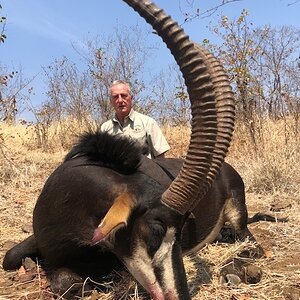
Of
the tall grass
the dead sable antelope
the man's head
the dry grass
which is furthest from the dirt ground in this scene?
the man's head

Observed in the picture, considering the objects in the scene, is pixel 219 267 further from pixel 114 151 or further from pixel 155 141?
pixel 155 141

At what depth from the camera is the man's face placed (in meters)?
6.93

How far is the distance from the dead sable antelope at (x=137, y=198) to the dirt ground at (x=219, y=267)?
0.20 m

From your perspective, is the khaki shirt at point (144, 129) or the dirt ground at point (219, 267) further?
the khaki shirt at point (144, 129)

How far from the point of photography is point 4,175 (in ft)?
32.4

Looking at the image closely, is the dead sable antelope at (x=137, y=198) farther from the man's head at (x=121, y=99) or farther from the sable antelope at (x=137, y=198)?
the man's head at (x=121, y=99)

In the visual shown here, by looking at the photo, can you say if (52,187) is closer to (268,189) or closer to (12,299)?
(12,299)

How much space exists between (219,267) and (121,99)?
3.06m

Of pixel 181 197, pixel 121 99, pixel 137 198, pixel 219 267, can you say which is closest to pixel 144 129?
pixel 121 99

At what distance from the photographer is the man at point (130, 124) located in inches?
274

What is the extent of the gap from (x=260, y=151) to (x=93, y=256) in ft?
24.9

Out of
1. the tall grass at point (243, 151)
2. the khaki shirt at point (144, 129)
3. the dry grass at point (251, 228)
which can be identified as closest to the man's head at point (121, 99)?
the khaki shirt at point (144, 129)

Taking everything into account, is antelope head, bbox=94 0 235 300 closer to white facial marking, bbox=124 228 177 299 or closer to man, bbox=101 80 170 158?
white facial marking, bbox=124 228 177 299

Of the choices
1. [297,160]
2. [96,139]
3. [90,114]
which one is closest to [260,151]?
[297,160]
